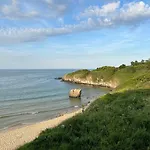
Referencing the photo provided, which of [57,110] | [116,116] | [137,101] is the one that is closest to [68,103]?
[57,110]

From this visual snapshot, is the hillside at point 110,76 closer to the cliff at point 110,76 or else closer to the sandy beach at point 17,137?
the cliff at point 110,76

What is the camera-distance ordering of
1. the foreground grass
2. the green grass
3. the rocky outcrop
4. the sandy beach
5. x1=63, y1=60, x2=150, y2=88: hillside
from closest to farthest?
the foreground grass < the sandy beach < x1=63, y1=60, x2=150, y2=88: hillside < the rocky outcrop < the green grass

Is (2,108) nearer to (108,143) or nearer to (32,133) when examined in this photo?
(32,133)

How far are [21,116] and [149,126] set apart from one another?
32.4 m

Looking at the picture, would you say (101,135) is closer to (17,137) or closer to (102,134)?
(102,134)

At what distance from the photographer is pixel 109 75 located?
110500mm

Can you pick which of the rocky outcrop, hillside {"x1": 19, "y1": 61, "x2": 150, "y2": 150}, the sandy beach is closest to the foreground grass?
hillside {"x1": 19, "y1": 61, "x2": 150, "y2": 150}

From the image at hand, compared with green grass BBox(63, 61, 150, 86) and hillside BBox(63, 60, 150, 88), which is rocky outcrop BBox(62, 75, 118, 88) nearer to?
hillside BBox(63, 60, 150, 88)

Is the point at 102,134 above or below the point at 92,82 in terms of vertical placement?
above

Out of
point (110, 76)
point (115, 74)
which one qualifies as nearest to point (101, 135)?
point (110, 76)

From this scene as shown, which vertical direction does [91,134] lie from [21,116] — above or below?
above

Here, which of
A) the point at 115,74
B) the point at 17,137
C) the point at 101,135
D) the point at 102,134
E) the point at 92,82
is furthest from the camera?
the point at 92,82

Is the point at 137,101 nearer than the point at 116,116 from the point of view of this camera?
No

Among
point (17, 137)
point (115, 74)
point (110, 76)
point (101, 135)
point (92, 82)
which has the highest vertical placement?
point (115, 74)
